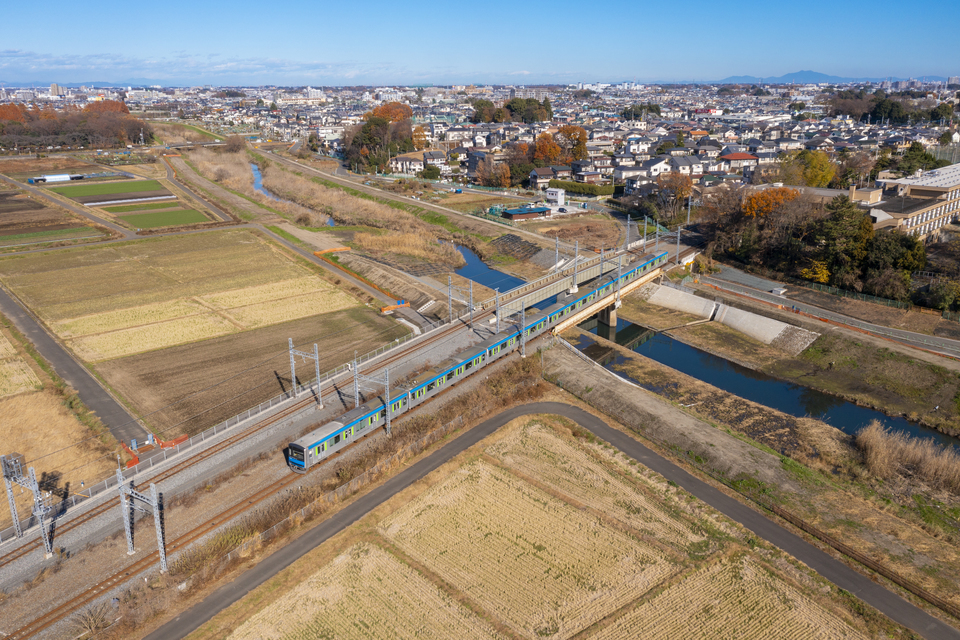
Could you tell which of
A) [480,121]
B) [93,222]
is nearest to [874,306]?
[93,222]

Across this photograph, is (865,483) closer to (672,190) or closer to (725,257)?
(725,257)

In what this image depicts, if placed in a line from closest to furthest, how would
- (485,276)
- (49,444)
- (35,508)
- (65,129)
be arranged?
(35,508) → (49,444) → (485,276) → (65,129)

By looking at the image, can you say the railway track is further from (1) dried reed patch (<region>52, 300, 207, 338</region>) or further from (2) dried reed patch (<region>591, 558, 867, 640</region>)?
(1) dried reed patch (<region>52, 300, 207, 338</region>)

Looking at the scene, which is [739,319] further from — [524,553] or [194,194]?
[194,194]

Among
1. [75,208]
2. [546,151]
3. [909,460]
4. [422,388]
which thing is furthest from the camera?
[546,151]

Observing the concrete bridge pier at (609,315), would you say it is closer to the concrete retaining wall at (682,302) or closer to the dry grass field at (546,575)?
the concrete retaining wall at (682,302)

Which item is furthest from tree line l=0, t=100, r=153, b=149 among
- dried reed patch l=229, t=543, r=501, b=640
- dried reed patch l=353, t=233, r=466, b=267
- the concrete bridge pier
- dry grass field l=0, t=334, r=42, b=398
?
dried reed patch l=229, t=543, r=501, b=640

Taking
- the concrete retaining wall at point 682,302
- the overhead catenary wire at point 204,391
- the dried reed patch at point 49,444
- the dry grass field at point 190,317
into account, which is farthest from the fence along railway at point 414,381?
the overhead catenary wire at point 204,391

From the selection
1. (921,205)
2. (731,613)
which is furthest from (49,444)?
(921,205)
